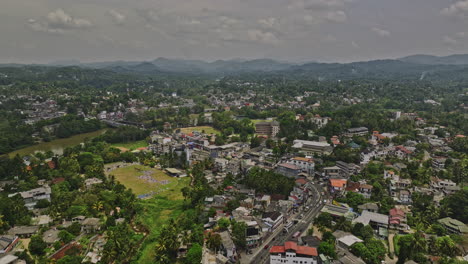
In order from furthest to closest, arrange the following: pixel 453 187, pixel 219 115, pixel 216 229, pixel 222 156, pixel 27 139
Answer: pixel 219 115 < pixel 27 139 < pixel 222 156 < pixel 453 187 < pixel 216 229

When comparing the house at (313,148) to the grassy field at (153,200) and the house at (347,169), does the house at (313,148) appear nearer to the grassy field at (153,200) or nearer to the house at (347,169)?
the house at (347,169)

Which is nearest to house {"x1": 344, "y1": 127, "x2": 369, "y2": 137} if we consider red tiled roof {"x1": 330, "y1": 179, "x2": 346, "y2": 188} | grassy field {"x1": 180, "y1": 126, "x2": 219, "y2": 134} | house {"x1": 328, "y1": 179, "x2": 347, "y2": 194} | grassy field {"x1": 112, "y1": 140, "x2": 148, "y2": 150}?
red tiled roof {"x1": 330, "y1": 179, "x2": 346, "y2": 188}

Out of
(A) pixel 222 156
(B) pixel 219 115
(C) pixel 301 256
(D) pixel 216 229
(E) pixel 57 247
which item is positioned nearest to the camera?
(C) pixel 301 256

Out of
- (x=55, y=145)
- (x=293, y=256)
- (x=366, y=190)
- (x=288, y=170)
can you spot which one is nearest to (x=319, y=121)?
(x=288, y=170)

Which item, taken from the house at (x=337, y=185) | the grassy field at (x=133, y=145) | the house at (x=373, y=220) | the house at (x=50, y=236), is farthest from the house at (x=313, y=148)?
the house at (x=50, y=236)

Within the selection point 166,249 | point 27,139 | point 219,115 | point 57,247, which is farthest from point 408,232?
point 27,139

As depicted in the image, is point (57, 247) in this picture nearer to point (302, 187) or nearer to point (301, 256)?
point (301, 256)
